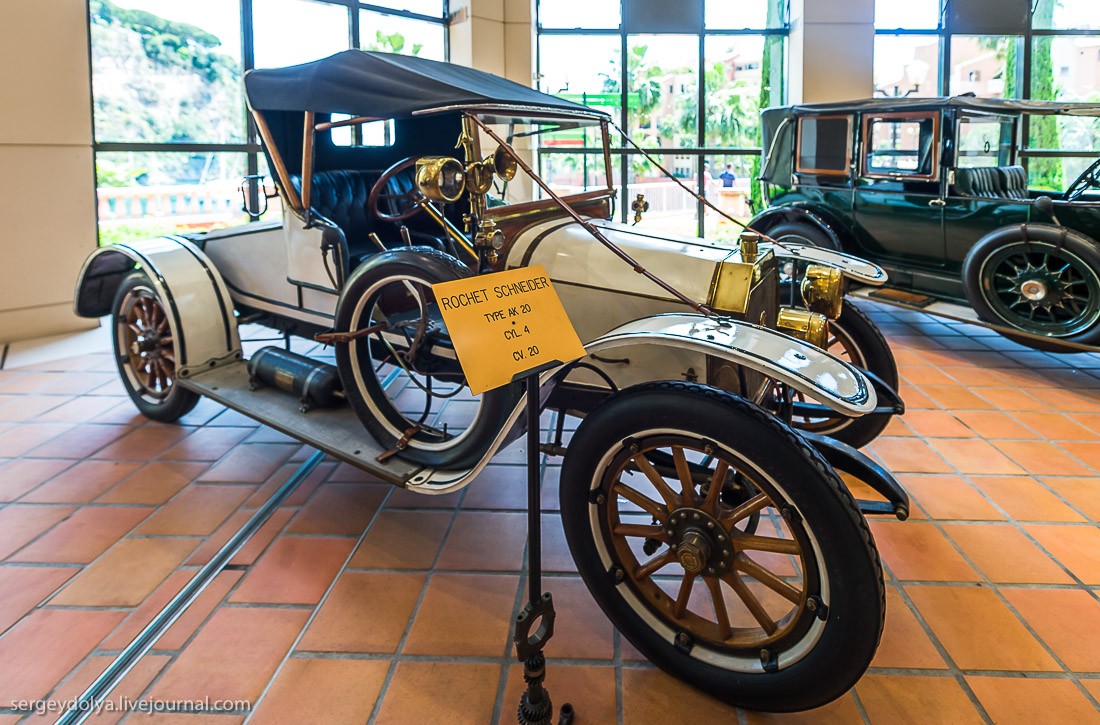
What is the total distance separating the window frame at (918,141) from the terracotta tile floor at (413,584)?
2.05 metres

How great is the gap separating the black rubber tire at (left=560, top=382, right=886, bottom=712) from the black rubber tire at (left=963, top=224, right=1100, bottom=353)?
3486 mm

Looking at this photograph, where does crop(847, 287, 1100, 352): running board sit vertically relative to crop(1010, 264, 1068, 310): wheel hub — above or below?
below

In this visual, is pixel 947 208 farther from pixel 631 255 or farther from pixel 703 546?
pixel 703 546

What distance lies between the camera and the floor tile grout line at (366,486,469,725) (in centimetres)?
184

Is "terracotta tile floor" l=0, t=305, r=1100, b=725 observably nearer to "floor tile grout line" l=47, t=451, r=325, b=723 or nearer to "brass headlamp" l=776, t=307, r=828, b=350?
"floor tile grout line" l=47, t=451, r=325, b=723

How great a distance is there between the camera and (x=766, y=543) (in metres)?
1.75

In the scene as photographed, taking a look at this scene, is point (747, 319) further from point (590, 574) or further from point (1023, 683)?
point (1023, 683)

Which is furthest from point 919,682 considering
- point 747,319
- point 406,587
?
point 406,587

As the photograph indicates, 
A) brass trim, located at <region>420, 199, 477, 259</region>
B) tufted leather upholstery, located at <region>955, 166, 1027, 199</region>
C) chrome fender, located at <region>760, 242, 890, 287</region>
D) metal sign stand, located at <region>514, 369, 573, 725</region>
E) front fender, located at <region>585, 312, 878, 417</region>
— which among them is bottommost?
metal sign stand, located at <region>514, 369, 573, 725</region>

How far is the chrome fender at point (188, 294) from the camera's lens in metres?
3.38

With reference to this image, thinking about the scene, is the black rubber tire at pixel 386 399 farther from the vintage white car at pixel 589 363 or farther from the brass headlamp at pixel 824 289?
the brass headlamp at pixel 824 289

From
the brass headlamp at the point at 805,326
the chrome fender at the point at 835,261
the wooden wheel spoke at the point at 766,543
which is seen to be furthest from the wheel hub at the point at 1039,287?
the wooden wheel spoke at the point at 766,543

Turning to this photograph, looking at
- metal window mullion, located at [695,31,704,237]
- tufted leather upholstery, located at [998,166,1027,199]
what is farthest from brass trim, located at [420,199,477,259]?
metal window mullion, located at [695,31,704,237]

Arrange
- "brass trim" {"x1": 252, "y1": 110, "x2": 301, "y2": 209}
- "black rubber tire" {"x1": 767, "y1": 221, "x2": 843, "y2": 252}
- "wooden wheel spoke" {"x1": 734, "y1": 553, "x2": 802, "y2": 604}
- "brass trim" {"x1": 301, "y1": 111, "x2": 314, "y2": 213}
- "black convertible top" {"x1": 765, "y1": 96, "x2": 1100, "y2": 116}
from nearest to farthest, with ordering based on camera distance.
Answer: "wooden wheel spoke" {"x1": 734, "y1": 553, "x2": 802, "y2": 604}, "brass trim" {"x1": 301, "y1": 111, "x2": 314, "y2": 213}, "brass trim" {"x1": 252, "y1": 110, "x2": 301, "y2": 209}, "black convertible top" {"x1": 765, "y1": 96, "x2": 1100, "y2": 116}, "black rubber tire" {"x1": 767, "y1": 221, "x2": 843, "y2": 252}
